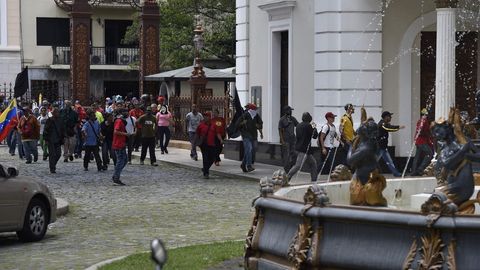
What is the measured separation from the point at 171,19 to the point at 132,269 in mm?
37557

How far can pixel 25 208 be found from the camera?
51.3ft

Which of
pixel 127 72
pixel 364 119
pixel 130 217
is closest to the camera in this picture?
pixel 364 119

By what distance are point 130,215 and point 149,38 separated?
2540 centimetres

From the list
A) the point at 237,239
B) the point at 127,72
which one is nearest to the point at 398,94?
the point at 237,239

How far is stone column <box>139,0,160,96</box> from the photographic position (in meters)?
43.7

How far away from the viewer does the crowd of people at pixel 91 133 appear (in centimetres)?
2822

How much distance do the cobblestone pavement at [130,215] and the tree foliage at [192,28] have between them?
19222 millimetres

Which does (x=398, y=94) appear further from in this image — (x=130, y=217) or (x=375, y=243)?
(x=375, y=243)

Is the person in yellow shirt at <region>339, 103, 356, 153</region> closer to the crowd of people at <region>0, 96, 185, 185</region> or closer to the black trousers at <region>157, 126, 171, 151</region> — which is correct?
the crowd of people at <region>0, 96, 185, 185</region>

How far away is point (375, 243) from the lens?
961 cm

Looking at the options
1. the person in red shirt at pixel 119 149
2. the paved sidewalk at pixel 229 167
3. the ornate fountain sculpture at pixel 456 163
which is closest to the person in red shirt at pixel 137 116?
the paved sidewalk at pixel 229 167

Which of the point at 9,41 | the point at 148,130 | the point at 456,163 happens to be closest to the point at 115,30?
the point at 9,41

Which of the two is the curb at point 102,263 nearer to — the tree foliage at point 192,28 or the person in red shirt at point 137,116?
the person in red shirt at point 137,116

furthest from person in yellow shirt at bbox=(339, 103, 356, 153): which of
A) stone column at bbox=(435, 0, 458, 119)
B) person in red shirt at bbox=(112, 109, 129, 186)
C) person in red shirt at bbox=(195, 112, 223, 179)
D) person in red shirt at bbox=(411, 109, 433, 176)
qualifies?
person in red shirt at bbox=(112, 109, 129, 186)
